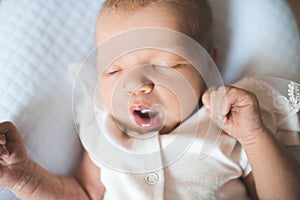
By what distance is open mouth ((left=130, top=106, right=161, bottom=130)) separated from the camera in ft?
2.33

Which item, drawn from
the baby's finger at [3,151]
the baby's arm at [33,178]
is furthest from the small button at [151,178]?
the baby's finger at [3,151]

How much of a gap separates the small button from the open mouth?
0.25 feet

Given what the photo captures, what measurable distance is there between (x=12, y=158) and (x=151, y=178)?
0.70 feet

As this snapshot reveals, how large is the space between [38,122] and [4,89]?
0.08 meters

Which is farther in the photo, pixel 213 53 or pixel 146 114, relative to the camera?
pixel 213 53

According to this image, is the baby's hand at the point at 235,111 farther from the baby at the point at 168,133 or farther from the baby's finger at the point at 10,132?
the baby's finger at the point at 10,132

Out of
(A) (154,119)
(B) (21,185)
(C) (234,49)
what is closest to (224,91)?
(A) (154,119)

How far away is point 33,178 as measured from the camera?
75 cm

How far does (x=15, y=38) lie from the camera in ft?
2.79

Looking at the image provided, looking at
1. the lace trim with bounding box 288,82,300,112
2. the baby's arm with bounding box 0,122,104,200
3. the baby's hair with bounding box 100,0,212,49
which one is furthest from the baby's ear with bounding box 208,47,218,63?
the baby's arm with bounding box 0,122,104,200

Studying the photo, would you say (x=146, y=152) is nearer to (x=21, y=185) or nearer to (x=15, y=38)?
(x=21, y=185)

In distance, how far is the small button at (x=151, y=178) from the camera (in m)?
0.74

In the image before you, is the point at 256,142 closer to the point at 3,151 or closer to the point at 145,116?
the point at 145,116

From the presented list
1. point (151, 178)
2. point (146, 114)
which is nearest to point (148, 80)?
point (146, 114)
